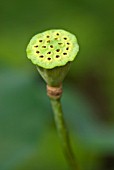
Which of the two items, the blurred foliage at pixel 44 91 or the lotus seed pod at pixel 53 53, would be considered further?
the blurred foliage at pixel 44 91

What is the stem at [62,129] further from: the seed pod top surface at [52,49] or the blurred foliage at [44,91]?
the blurred foliage at [44,91]

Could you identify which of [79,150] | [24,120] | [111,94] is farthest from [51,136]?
[111,94]

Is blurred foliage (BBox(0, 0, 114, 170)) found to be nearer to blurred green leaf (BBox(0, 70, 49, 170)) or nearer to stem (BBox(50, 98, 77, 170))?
blurred green leaf (BBox(0, 70, 49, 170))

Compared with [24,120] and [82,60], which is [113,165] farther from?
[82,60]

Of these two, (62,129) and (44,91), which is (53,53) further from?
(44,91)

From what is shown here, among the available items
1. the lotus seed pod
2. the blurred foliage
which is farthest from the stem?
the blurred foliage

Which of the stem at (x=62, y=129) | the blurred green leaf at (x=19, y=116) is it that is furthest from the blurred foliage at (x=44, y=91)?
the stem at (x=62, y=129)

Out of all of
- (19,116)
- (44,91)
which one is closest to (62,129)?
(19,116)
